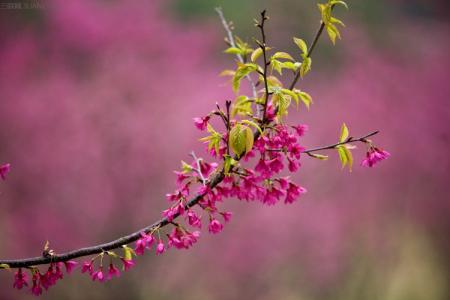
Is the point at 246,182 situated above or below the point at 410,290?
below

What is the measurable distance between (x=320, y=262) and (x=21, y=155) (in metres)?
2.12

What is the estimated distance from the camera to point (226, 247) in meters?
2.93

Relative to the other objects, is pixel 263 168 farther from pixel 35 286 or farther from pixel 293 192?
pixel 35 286

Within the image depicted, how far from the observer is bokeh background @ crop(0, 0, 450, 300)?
2586 millimetres

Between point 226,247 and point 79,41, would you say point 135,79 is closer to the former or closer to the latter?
point 79,41

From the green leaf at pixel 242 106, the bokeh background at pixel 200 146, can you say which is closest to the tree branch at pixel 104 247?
the green leaf at pixel 242 106

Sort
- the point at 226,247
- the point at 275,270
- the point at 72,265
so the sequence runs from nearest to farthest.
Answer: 1. the point at 72,265
2. the point at 226,247
3. the point at 275,270

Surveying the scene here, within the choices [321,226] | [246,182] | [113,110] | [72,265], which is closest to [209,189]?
[246,182]

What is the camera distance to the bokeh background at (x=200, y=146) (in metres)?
2.59

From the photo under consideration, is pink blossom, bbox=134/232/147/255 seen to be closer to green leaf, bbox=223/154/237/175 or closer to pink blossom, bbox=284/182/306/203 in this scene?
green leaf, bbox=223/154/237/175

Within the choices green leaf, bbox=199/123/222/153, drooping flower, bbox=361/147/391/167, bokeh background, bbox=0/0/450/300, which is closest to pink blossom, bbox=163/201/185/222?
green leaf, bbox=199/123/222/153

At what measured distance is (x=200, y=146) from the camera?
2705 mm

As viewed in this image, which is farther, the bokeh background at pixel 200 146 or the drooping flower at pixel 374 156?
the bokeh background at pixel 200 146

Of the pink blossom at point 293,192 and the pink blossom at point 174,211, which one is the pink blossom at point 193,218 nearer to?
the pink blossom at point 174,211
